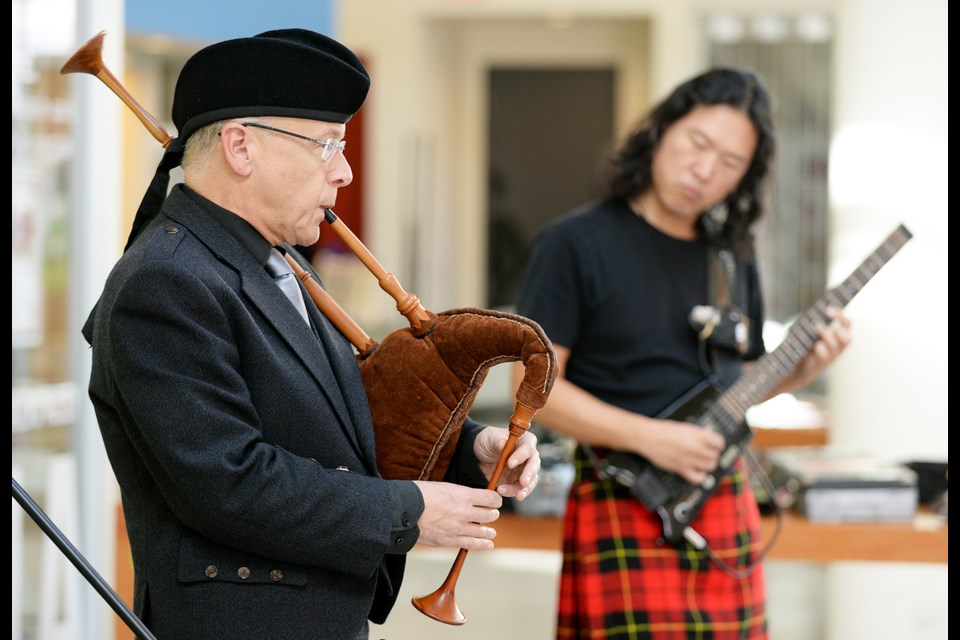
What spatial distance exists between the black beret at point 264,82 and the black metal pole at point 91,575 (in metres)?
0.50

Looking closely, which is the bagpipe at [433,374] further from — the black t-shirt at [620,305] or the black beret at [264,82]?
the black t-shirt at [620,305]

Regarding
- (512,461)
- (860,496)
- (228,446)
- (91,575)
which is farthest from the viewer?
(860,496)

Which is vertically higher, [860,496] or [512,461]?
[512,461]

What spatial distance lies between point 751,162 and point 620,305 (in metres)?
0.46

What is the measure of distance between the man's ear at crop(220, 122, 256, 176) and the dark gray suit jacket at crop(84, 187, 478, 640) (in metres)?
0.08

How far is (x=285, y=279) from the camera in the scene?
60.8 inches

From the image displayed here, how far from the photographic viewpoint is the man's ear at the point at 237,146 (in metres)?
1.39

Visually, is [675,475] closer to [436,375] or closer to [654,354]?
[654,354]

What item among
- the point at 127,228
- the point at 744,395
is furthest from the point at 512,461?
the point at 127,228

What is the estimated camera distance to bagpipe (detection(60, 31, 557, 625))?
59.1 inches

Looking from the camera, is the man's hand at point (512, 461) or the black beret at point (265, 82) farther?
the man's hand at point (512, 461)

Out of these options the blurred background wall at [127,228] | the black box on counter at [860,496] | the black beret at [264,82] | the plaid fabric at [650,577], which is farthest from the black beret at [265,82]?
the black box on counter at [860,496]

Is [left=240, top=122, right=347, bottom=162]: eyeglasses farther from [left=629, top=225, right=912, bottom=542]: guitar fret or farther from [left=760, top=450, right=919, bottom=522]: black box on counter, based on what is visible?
[left=760, top=450, right=919, bottom=522]: black box on counter

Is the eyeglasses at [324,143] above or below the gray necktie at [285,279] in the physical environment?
above
